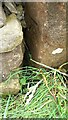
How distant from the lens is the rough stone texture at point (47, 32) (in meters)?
1.46

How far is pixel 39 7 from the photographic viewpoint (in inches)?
58.1

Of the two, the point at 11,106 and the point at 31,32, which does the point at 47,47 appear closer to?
the point at 31,32

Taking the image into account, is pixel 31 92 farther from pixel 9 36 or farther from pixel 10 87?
pixel 9 36

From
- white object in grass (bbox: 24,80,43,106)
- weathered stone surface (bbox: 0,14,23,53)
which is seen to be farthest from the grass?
weathered stone surface (bbox: 0,14,23,53)

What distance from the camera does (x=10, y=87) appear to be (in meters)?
1.53

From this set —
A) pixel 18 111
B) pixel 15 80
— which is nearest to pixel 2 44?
pixel 15 80

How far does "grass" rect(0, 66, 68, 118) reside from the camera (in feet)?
4.80

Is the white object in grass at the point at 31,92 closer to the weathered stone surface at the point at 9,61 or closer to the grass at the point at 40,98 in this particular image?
the grass at the point at 40,98

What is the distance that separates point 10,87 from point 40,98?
0.49 ft

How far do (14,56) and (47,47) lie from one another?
170mm

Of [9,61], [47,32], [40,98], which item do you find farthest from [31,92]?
[47,32]

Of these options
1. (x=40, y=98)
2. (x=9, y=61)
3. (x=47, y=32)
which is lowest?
(x=40, y=98)

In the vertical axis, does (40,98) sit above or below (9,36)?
below

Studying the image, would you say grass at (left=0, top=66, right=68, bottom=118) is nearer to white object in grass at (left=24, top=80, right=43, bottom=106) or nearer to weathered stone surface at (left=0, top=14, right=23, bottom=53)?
white object in grass at (left=24, top=80, right=43, bottom=106)
